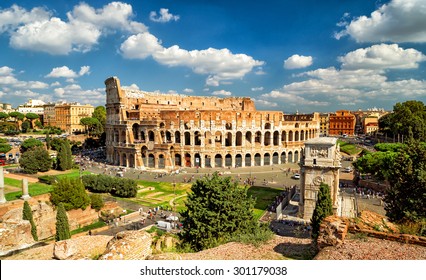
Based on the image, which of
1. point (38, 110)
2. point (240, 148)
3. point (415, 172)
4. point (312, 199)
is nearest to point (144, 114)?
point (240, 148)

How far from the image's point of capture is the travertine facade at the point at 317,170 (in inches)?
976

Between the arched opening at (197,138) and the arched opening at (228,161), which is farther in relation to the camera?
the arched opening at (197,138)

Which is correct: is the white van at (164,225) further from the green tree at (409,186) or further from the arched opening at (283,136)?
the arched opening at (283,136)

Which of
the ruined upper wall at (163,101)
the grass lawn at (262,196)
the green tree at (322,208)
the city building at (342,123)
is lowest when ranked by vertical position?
the grass lawn at (262,196)

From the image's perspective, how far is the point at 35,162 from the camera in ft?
134

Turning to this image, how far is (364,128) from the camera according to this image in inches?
4350

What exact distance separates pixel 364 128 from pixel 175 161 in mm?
87001

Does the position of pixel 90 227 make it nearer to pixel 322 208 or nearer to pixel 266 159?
pixel 322 208

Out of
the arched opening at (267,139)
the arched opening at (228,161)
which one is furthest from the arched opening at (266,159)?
the arched opening at (228,161)

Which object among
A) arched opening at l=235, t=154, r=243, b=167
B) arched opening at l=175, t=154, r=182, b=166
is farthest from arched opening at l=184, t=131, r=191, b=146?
arched opening at l=235, t=154, r=243, b=167

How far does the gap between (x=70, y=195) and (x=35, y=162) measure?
19.6 meters

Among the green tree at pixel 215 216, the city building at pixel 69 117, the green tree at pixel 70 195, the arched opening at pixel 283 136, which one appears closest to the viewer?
the green tree at pixel 215 216

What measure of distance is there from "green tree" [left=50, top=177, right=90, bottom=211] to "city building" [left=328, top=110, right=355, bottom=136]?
98965mm

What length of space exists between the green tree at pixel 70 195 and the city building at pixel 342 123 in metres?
99.0
